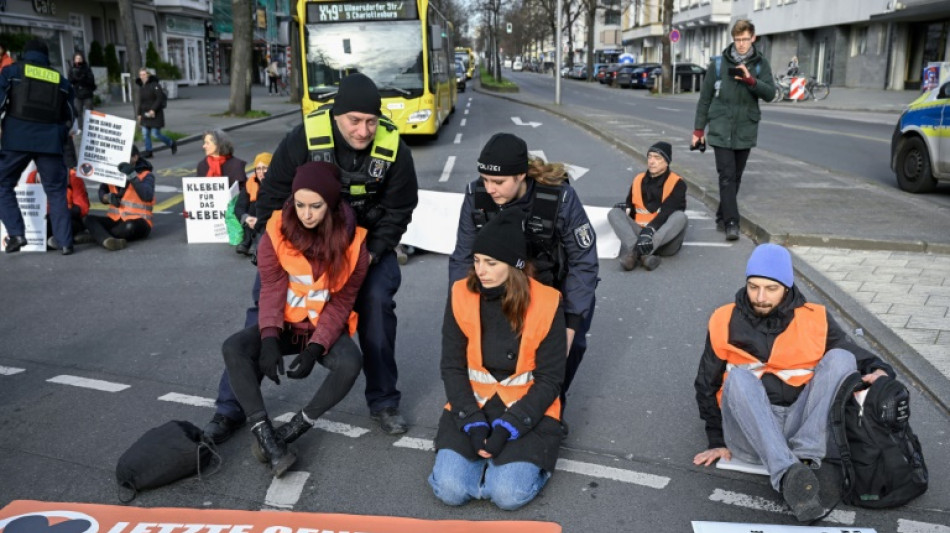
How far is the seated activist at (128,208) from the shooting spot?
927cm

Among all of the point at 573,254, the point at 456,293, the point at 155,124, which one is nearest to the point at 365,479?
the point at 456,293

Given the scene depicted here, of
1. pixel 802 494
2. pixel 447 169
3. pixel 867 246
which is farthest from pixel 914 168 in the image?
pixel 802 494

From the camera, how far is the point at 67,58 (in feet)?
120

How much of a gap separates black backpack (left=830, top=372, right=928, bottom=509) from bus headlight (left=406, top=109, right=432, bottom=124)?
15.1m

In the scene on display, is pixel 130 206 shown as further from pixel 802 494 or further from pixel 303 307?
pixel 802 494

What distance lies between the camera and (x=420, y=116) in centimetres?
1822

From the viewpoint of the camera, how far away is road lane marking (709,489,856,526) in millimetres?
3629

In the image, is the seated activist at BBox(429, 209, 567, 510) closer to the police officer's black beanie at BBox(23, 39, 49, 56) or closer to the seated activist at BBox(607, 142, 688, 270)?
the seated activist at BBox(607, 142, 688, 270)

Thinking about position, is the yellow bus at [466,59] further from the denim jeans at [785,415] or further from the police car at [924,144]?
the denim jeans at [785,415]

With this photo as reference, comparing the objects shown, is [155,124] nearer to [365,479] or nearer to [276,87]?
[365,479]

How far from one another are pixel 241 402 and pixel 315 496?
55 centimetres

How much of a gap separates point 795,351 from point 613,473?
3.20 feet

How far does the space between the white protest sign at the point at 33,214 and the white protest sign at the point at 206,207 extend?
1399 millimetres

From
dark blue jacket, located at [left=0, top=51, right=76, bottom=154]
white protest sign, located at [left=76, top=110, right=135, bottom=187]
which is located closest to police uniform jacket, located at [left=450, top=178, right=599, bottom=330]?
dark blue jacket, located at [left=0, top=51, right=76, bottom=154]
